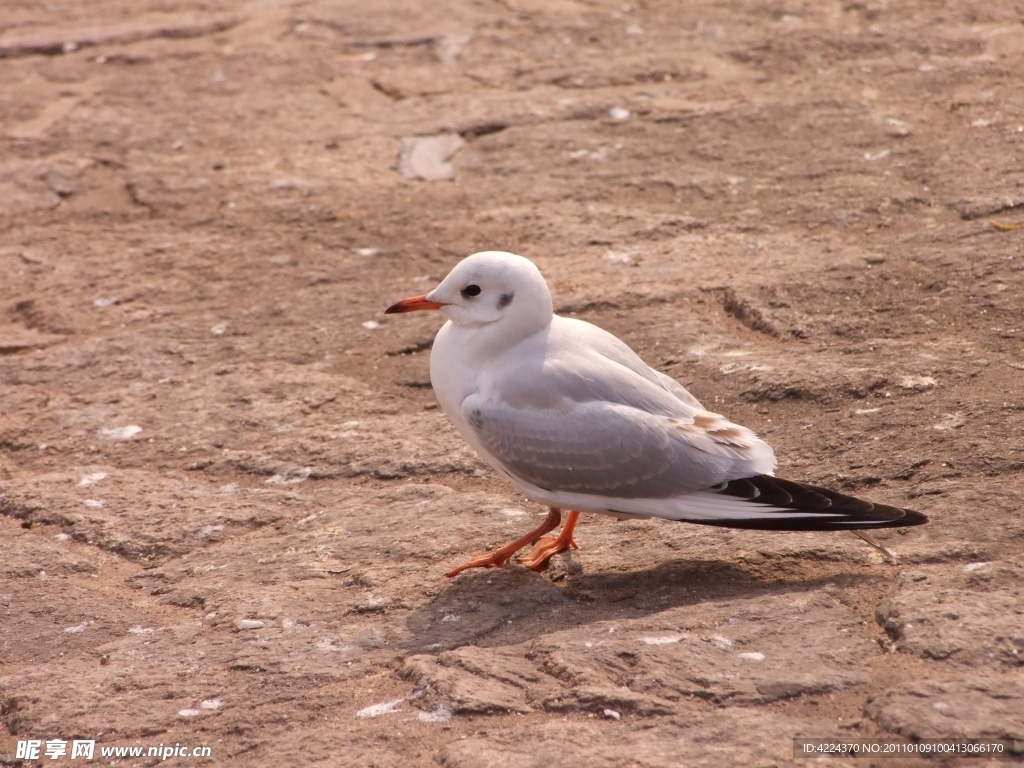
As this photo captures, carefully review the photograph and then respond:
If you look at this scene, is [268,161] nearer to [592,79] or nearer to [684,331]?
[592,79]

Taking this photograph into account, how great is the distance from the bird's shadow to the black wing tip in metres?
0.16

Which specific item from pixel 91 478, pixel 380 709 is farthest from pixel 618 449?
pixel 91 478

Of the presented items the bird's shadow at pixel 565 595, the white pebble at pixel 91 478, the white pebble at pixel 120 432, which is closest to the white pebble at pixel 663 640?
the bird's shadow at pixel 565 595

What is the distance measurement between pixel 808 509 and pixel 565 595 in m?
0.70

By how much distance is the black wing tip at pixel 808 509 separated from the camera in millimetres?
2850

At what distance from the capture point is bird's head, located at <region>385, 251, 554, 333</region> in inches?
134

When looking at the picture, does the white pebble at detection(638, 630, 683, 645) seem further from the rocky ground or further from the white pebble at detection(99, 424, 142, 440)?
the white pebble at detection(99, 424, 142, 440)

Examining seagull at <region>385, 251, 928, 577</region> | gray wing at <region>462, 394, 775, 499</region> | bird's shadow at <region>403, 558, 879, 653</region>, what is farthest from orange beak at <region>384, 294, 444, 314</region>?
bird's shadow at <region>403, 558, 879, 653</region>

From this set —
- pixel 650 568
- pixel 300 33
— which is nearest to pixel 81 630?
pixel 650 568

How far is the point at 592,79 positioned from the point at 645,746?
4.76m

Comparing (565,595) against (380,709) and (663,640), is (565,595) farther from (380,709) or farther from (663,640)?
(380,709)

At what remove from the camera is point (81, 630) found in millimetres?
3027

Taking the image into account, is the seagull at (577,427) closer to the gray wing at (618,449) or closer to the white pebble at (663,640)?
the gray wing at (618,449)

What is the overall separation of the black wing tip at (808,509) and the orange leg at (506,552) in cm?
49
